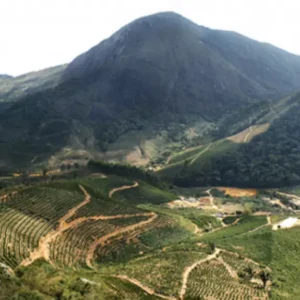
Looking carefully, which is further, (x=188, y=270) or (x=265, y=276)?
(x=188, y=270)

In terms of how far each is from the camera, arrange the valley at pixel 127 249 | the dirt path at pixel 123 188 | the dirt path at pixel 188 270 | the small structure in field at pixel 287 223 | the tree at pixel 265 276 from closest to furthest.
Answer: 1. the valley at pixel 127 249
2. the dirt path at pixel 188 270
3. the tree at pixel 265 276
4. the small structure in field at pixel 287 223
5. the dirt path at pixel 123 188

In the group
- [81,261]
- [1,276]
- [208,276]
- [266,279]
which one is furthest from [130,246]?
[1,276]

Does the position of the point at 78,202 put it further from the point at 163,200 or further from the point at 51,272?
the point at 163,200

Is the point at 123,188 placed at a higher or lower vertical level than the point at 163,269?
lower

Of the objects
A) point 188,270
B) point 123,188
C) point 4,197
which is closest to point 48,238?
point 4,197

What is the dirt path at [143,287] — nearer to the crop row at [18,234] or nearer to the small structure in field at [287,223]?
the crop row at [18,234]

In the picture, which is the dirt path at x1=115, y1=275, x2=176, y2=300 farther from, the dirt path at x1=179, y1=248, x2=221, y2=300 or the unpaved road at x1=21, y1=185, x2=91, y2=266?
the unpaved road at x1=21, y1=185, x2=91, y2=266

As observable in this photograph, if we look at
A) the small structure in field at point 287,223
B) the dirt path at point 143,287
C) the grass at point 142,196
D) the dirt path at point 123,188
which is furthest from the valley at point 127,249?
the grass at point 142,196

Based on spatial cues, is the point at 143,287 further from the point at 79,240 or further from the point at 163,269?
the point at 79,240

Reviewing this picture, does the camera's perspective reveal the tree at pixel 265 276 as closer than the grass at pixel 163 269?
No

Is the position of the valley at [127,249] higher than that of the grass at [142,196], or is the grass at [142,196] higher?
the valley at [127,249]

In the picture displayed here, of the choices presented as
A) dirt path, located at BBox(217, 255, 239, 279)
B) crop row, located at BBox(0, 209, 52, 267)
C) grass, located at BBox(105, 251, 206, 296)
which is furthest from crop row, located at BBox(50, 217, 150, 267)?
dirt path, located at BBox(217, 255, 239, 279)
